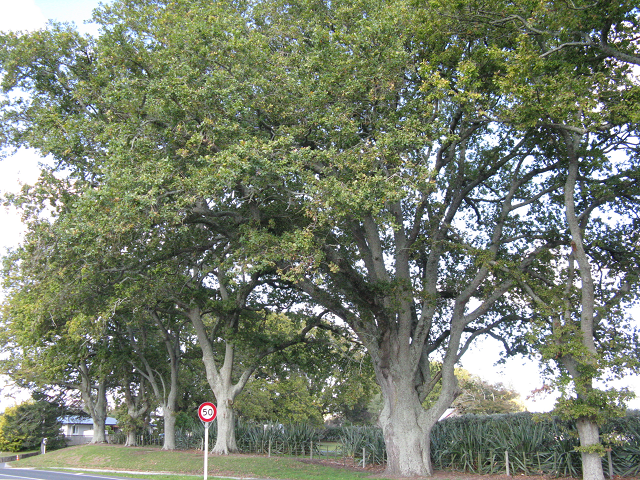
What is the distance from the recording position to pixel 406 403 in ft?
48.6

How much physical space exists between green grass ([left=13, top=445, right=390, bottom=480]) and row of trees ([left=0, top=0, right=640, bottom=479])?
440cm

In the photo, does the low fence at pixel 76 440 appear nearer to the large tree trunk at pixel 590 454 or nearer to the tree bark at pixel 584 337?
the large tree trunk at pixel 590 454

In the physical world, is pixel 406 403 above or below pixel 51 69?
below

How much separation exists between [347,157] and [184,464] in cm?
1575

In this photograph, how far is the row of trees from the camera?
38.8ft

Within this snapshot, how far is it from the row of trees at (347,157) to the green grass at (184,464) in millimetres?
4396

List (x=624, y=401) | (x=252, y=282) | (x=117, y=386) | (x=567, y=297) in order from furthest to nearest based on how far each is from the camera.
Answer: (x=117, y=386) → (x=252, y=282) → (x=567, y=297) → (x=624, y=401)

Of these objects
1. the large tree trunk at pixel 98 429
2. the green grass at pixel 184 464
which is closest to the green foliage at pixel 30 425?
the large tree trunk at pixel 98 429

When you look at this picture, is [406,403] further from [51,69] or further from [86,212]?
[51,69]

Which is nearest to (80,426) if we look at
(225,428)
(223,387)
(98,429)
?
(98,429)

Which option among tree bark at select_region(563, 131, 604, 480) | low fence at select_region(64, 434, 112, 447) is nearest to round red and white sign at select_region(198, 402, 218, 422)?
tree bark at select_region(563, 131, 604, 480)

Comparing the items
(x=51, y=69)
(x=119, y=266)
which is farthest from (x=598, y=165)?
(x=51, y=69)

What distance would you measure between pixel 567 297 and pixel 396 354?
17.5 feet

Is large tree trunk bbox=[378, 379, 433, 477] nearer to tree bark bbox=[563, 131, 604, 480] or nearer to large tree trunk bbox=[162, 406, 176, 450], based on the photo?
tree bark bbox=[563, 131, 604, 480]
